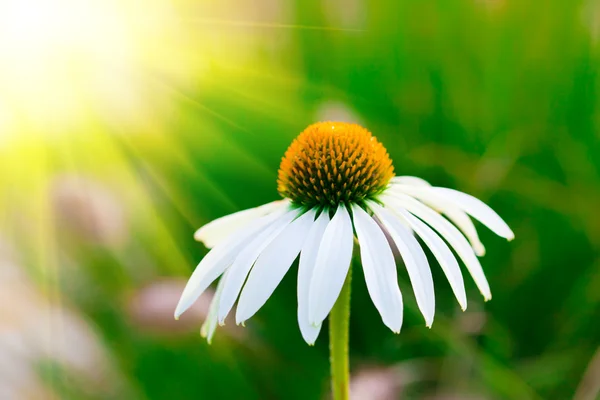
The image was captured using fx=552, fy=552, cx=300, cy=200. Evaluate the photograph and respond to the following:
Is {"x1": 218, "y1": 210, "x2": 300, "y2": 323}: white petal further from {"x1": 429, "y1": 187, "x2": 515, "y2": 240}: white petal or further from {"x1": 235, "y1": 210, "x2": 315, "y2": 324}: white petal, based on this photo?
{"x1": 429, "y1": 187, "x2": 515, "y2": 240}: white petal

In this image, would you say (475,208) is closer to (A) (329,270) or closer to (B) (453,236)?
(B) (453,236)

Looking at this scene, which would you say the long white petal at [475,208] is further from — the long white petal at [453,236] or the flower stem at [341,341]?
the flower stem at [341,341]

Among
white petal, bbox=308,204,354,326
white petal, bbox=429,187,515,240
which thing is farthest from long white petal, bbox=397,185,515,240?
white petal, bbox=308,204,354,326

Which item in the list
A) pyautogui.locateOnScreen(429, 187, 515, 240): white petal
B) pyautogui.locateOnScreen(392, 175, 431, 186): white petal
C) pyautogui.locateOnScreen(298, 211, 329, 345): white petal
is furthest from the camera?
pyautogui.locateOnScreen(392, 175, 431, 186): white petal

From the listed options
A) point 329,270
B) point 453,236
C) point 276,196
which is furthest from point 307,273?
point 276,196

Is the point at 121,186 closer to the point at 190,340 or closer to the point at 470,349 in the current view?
the point at 190,340

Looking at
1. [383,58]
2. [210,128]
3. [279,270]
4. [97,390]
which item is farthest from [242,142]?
[279,270]

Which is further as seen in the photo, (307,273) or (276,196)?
(276,196)
